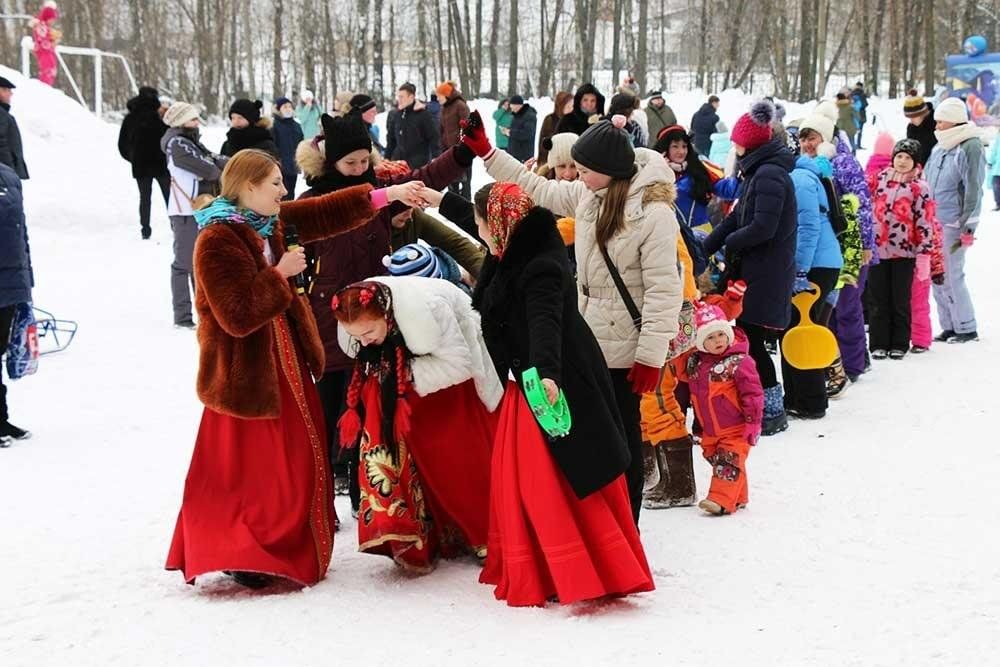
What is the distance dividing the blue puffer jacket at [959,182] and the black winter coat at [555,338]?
6142mm

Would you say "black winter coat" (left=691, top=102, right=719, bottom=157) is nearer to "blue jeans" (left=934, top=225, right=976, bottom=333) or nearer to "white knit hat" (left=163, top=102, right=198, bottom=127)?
"blue jeans" (left=934, top=225, right=976, bottom=333)

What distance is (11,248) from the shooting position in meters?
6.80

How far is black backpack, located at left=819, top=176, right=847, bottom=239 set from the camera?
7.20m

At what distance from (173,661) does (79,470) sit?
2843mm

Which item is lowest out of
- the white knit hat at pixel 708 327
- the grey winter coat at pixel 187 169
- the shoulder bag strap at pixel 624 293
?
the white knit hat at pixel 708 327

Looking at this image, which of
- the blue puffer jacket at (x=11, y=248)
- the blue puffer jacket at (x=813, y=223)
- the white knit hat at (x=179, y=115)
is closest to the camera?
the blue puffer jacket at (x=11, y=248)

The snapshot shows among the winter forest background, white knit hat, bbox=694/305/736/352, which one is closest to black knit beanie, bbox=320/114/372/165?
white knit hat, bbox=694/305/736/352

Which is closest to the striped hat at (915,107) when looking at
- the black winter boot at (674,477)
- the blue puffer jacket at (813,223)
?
the blue puffer jacket at (813,223)

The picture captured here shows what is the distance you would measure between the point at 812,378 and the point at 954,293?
3.00 m

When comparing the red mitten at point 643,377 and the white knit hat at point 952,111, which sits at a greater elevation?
the white knit hat at point 952,111

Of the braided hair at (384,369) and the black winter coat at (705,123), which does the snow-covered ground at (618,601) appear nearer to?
the braided hair at (384,369)

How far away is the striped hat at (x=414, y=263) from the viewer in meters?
4.86

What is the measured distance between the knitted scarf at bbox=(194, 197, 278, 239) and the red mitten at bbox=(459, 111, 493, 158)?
3.23 feet

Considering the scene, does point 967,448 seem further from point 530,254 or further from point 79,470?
point 79,470
